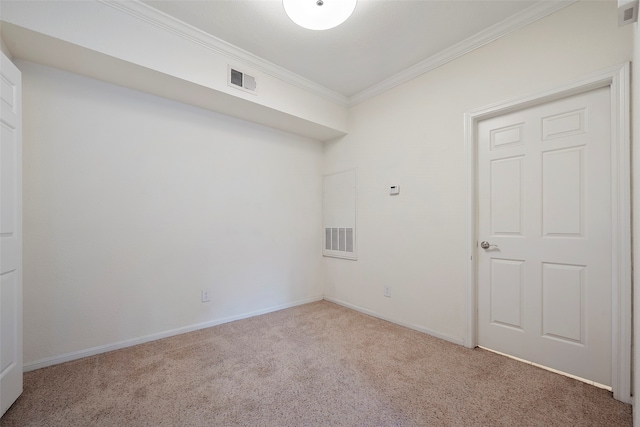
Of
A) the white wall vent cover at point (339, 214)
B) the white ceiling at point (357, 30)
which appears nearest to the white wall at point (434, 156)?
the white wall vent cover at point (339, 214)

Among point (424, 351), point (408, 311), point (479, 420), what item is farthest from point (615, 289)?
point (408, 311)

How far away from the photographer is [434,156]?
2.66 metres

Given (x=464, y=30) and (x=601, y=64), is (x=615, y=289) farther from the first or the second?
(x=464, y=30)

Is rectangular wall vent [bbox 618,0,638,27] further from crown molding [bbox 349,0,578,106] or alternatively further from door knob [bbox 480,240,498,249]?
door knob [bbox 480,240,498,249]

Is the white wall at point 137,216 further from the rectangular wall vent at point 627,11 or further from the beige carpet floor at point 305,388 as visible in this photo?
the rectangular wall vent at point 627,11

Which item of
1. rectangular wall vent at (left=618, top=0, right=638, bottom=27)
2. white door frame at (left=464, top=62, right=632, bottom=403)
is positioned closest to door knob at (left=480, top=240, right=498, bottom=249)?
white door frame at (left=464, top=62, right=632, bottom=403)

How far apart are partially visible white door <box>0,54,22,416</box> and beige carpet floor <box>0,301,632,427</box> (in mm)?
251

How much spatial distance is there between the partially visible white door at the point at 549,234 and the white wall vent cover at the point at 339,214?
150cm

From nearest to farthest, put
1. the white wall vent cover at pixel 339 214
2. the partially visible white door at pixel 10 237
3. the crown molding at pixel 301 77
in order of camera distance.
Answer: the partially visible white door at pixel 10 237 → the crown molding at pixel 301 77 → the white wall vent cover at pixel 339 214

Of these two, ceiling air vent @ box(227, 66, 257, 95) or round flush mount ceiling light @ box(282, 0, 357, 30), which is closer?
round flush mount ceiling light @ box(282, 0, 357, 30)

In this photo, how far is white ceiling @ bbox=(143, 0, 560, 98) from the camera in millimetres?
2033

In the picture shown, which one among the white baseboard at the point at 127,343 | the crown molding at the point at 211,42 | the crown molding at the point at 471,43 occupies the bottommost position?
the white baseboard at the point at 127,343

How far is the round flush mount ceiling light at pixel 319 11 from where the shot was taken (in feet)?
5.77

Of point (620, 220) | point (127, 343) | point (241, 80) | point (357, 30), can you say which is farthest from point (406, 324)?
point (241, 80)
